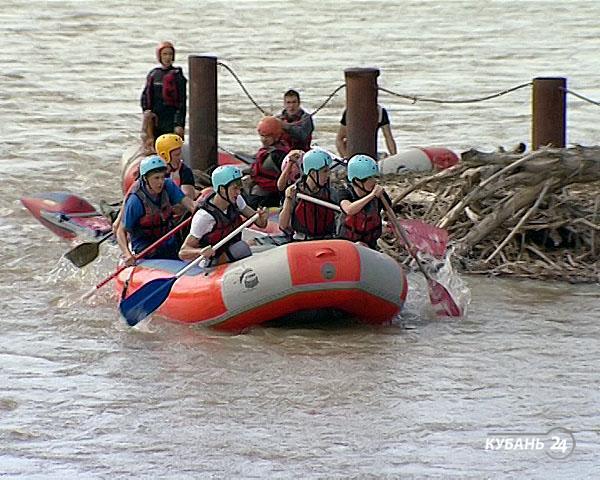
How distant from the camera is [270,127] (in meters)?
11.9

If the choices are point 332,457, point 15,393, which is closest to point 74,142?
point 15,393

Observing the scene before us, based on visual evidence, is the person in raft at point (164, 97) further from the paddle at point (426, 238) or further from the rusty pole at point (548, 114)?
the paddle at point (426, 238)

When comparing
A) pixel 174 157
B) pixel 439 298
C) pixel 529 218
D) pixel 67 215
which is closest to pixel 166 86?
pixel 67 215

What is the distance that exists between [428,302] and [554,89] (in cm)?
278

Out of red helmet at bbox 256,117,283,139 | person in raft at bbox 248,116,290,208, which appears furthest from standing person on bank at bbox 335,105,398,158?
red helmet at bbox 256,117,283,139

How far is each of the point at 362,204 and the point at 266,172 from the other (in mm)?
2549

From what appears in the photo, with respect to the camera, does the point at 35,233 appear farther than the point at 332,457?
Yes

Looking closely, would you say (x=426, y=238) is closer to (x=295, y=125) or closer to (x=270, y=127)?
(x=270, y=127)

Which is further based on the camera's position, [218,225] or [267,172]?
[267,172]

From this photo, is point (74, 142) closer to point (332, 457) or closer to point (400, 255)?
point (400, 255)

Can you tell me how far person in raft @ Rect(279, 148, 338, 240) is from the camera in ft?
32.4

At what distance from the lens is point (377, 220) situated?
388 inches

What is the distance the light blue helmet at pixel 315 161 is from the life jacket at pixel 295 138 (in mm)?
2486

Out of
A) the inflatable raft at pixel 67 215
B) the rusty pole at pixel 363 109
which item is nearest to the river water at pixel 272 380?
the inflatable raft at pixel 67 215
